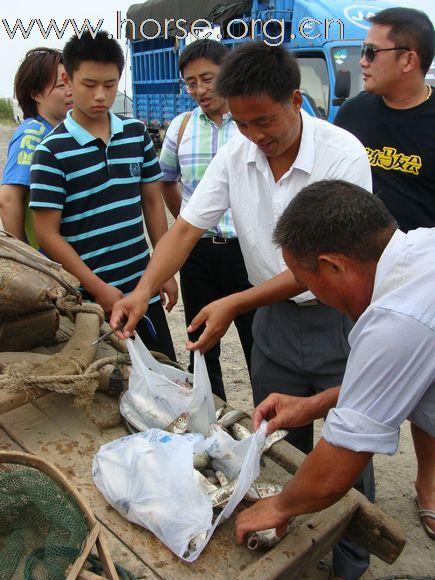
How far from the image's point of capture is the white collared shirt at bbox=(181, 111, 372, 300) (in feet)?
6.53

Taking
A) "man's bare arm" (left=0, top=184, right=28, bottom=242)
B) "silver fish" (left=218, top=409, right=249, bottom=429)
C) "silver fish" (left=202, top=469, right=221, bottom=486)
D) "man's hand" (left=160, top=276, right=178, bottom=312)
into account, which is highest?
"man's bare arm" (left=0, top=184, right=28, bottom=242)

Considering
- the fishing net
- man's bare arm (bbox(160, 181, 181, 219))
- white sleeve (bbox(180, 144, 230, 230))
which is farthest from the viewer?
man's bare arm (bbox(160, 181, 181, 219))

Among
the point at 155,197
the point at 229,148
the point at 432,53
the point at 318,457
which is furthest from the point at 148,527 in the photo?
the point at 432,53

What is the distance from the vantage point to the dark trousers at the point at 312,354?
2.03m

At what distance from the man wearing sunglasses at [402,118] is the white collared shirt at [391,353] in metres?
1.59

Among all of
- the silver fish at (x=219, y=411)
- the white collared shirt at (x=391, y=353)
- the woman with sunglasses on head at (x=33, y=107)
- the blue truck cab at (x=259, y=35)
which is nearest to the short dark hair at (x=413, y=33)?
the blue truck cab at (x=259, y=35)

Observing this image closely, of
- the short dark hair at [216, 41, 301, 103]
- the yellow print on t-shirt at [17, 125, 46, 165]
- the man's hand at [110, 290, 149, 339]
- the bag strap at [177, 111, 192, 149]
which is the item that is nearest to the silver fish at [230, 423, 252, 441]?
the man's hand at [110, 290, 149, 339]

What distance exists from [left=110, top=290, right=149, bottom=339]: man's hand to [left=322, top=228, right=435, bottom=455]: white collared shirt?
94cm

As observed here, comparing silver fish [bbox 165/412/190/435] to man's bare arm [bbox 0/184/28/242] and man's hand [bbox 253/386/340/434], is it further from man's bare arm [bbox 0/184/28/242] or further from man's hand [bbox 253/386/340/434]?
man's bare arm [bbox 0/184/28/242]

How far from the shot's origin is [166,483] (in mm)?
1488

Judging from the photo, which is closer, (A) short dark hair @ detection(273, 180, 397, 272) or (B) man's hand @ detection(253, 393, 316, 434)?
(A) short dark hair @ detection(273, 180, 397, 272)

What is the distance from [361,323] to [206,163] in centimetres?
199

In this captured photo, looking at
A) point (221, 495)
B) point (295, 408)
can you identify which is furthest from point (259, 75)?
point (221, 495)

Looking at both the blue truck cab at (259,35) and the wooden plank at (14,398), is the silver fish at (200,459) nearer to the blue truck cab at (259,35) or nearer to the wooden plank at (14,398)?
the wooden plank at (14,398)
